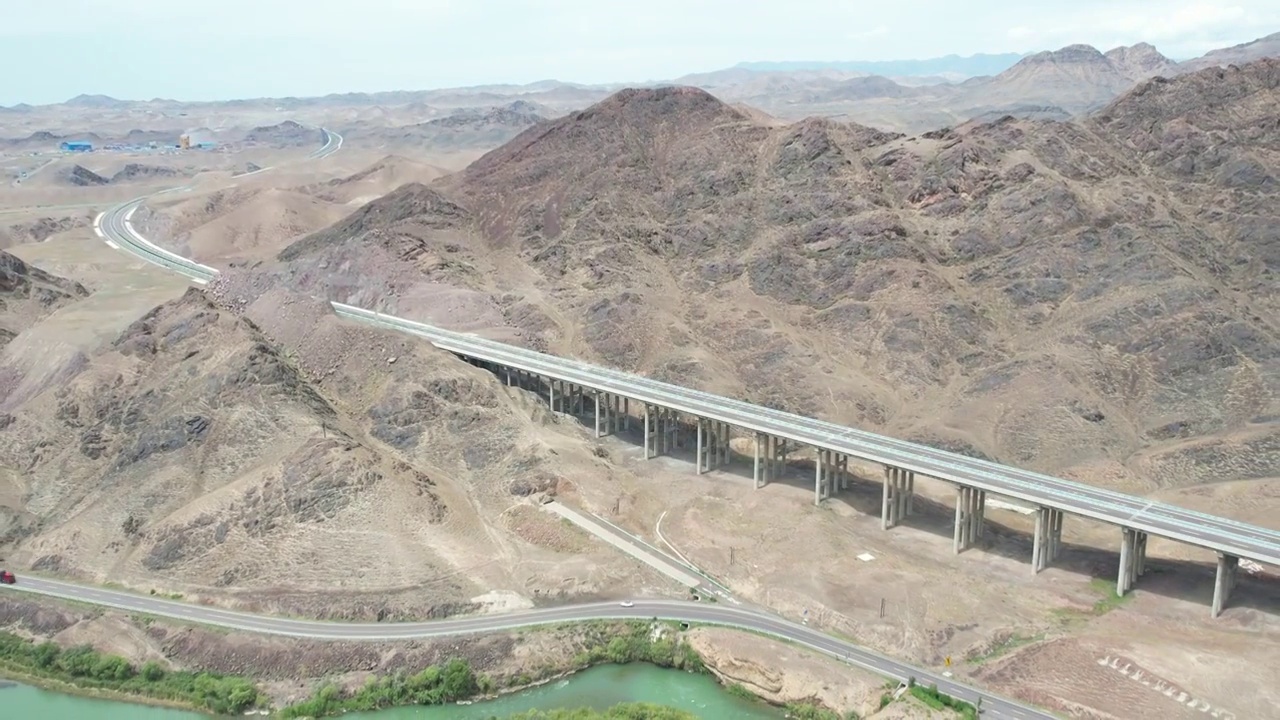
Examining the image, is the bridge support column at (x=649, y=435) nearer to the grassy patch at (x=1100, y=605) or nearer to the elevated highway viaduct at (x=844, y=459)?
the elevated highway viaduct at (x=844, y=459)

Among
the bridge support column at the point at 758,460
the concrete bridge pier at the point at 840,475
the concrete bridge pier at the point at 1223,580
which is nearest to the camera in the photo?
the concrete bridge pier at the point at 1223,580

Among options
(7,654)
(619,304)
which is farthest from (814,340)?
(7,654)

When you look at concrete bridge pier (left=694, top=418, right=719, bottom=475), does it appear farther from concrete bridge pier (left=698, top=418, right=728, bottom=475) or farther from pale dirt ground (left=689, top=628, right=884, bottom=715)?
pale dirt ground (left=689, top=628, right=884, bottom=715)

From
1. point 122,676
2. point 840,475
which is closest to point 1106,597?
point 840,475

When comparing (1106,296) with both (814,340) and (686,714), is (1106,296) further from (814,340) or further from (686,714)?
(686,714)

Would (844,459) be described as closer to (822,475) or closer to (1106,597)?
(822,475)

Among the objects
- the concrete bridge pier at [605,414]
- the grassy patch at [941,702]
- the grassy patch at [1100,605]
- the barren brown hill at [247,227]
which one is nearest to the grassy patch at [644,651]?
the grassy patch at [941,702]

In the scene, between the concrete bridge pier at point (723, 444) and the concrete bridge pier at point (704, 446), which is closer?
the concrete bridge pier at point (704, 446)

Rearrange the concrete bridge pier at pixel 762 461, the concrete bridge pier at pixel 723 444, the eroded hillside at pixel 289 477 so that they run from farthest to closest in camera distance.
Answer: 1. the concrete bridge pier at pixel 723 444
2. the concrete bridge pier at pixel 762 461
3. the eroded hillside at pixel 289 477
